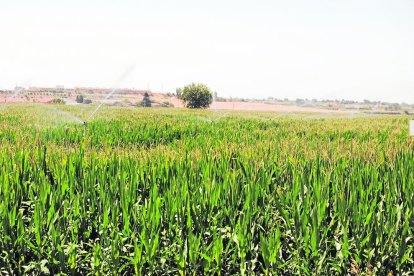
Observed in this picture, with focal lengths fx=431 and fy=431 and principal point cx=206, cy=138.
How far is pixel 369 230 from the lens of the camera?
138 inches

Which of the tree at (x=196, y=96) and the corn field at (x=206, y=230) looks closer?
the corn field at (x=206, y=230)

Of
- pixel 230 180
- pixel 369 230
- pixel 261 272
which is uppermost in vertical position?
pixel 230 180

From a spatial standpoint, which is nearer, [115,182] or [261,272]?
[261,272]

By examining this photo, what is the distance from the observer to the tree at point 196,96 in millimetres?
95938

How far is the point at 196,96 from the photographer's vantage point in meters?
95.7

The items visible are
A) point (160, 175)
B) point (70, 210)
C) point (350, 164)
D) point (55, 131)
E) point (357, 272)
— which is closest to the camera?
point (357, 272)

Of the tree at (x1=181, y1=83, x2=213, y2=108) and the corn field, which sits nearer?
the corn field

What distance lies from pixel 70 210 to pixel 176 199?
1003 millimetres

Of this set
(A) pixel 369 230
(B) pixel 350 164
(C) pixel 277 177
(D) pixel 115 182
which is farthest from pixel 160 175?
(B) pixel 350 164

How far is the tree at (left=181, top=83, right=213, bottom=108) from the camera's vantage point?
3777 inches

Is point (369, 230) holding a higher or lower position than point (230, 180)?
lower

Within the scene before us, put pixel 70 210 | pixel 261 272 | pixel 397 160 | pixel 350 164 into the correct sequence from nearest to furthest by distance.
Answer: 1. pixel 261 272
2. pixel 70 210
3. pixel 397 160
4. pixel 350 164

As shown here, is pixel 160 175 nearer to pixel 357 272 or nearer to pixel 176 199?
pixel 176 199

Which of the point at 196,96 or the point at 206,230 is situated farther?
the point at 196,96
